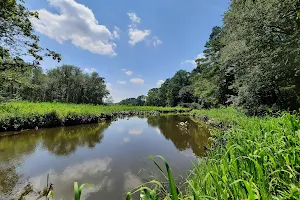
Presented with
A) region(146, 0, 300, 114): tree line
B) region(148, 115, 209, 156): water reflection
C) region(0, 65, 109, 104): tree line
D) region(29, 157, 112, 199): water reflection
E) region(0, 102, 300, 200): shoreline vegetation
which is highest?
region(0, 65, 109, 104): tree line

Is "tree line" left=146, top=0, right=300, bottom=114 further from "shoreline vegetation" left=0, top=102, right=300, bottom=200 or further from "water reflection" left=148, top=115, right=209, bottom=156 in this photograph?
"shoreline vegetation" left=0, top=102, right=300, bottom=200

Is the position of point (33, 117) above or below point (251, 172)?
above

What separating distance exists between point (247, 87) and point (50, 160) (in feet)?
29.3

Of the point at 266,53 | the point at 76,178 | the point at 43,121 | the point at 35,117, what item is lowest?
the point at 76,178

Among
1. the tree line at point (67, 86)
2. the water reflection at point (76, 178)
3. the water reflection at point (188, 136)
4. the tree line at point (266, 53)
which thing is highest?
the tree line at point (67, 86)

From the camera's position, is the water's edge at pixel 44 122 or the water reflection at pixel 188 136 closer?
the water reflection at pixel 188 136

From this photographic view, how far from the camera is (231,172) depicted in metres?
1.82

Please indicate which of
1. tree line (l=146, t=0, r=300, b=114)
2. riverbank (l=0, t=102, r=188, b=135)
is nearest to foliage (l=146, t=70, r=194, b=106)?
tree line (l=146, t=0, r=300, b=114)

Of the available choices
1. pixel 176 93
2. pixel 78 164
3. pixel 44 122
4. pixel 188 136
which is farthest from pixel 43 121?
pixel 176 93

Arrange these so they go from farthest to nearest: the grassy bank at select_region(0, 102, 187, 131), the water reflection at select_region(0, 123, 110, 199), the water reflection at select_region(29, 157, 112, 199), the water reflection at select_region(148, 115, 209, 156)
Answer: the grassy bank at select_region(0, 102, 187, 131) → the water reflection at select_region(148, 115, 209, 156) → the water reflection at select_region(0, 123, 110, 199) → the water reflection at select_region(29, 157, 112, 199)

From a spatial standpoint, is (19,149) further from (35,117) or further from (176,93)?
(176,93)

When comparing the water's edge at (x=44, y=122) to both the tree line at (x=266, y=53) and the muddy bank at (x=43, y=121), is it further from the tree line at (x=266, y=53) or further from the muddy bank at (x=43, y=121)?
the tree line at (x=266, y=53)

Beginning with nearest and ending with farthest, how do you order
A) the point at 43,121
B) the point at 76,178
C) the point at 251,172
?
the point at 251,172, the point at 76,178, the point at 43,121

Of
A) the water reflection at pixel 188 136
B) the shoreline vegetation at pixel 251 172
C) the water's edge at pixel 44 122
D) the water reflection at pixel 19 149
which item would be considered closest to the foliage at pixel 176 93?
the water reflection at pixel 188 136
